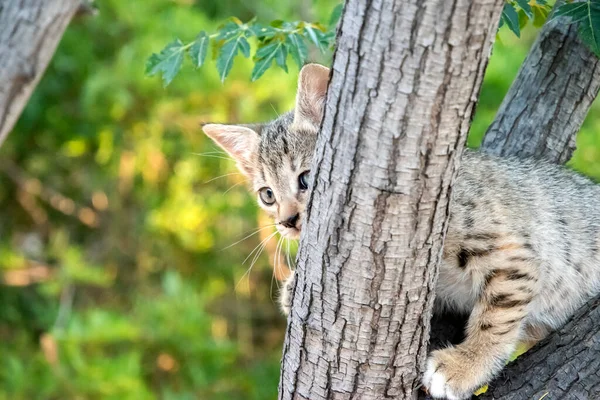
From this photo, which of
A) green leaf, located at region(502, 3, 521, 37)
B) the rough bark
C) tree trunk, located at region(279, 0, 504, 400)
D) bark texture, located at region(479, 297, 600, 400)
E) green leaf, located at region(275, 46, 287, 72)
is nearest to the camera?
tree trunk, located at region(279, 0, 504, 400)

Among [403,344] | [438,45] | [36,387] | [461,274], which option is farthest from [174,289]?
[438,45]

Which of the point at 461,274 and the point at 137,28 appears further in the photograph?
the point at 137,28

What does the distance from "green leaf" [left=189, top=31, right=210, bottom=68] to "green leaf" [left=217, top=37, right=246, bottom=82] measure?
52 mm

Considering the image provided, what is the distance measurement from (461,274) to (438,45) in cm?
94

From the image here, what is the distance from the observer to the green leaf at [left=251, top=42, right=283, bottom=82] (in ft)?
6.64

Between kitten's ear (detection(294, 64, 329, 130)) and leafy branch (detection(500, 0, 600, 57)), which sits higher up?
leafy branch (detection(500, 0, 600, 57))

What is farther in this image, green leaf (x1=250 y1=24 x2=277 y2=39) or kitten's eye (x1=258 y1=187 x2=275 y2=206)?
kitten's eye (x1=258 y1=187 x2=275 y2=206)

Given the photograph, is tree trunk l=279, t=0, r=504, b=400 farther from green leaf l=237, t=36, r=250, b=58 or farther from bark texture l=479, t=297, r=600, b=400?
green leaf l=237, t=36, r=250, b=58

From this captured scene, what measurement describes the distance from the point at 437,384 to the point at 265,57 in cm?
99

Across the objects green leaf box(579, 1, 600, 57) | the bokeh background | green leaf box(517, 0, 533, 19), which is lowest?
the bokeh background

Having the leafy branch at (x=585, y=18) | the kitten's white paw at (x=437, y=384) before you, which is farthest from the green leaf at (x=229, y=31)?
the kitten's white paw at (x=437, y=384)

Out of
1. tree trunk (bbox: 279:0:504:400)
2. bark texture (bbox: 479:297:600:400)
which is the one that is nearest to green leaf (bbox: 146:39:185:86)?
tree trunk (bbox: 279:0:504:400)

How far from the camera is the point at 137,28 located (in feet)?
15.4

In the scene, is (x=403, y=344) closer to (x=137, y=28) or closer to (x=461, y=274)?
(x=461, y=274)
